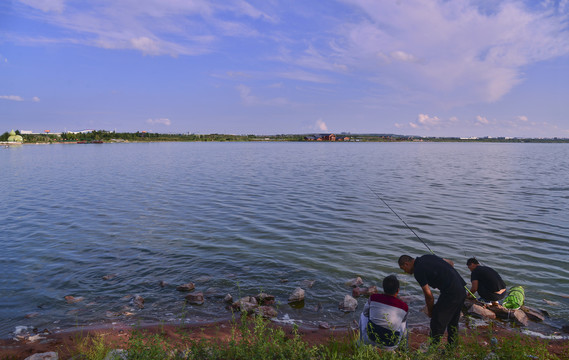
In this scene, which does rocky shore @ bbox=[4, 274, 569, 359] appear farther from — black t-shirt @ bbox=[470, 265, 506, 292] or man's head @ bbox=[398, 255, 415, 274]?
man's head @ bbox=[398, 255, 415, 274]

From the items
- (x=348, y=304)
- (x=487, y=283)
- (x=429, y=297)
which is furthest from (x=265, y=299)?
(x=487, y=283)

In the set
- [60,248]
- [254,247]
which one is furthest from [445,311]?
[60,248]

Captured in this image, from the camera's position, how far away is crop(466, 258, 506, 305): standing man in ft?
34.8

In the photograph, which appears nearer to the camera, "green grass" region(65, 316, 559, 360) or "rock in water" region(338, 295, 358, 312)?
"green grass" region(65, 316, 559, 360)

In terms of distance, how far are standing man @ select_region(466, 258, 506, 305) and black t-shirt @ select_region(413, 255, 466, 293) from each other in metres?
3.31

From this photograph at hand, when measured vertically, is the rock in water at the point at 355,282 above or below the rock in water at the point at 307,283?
above

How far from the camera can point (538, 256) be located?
15562 mm

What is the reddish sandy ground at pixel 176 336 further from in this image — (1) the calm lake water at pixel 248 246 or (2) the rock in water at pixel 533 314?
(2) the rock in water at pixel 533 314

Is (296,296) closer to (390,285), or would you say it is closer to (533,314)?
(390,285)

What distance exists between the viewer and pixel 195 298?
11.5m

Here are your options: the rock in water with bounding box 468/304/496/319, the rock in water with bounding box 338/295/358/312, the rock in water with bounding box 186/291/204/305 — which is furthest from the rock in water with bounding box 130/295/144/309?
the rock in water with bounding box 468/304/496/319

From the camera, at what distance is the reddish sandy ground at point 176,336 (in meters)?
8.37

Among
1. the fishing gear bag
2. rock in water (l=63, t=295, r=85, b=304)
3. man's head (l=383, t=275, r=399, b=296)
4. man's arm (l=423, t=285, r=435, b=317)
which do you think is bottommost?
rock in water (l=63, t=295, r=85, b=304)

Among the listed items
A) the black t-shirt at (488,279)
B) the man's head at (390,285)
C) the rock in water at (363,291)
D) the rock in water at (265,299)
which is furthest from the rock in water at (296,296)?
the black t-shirt at (488,279)
